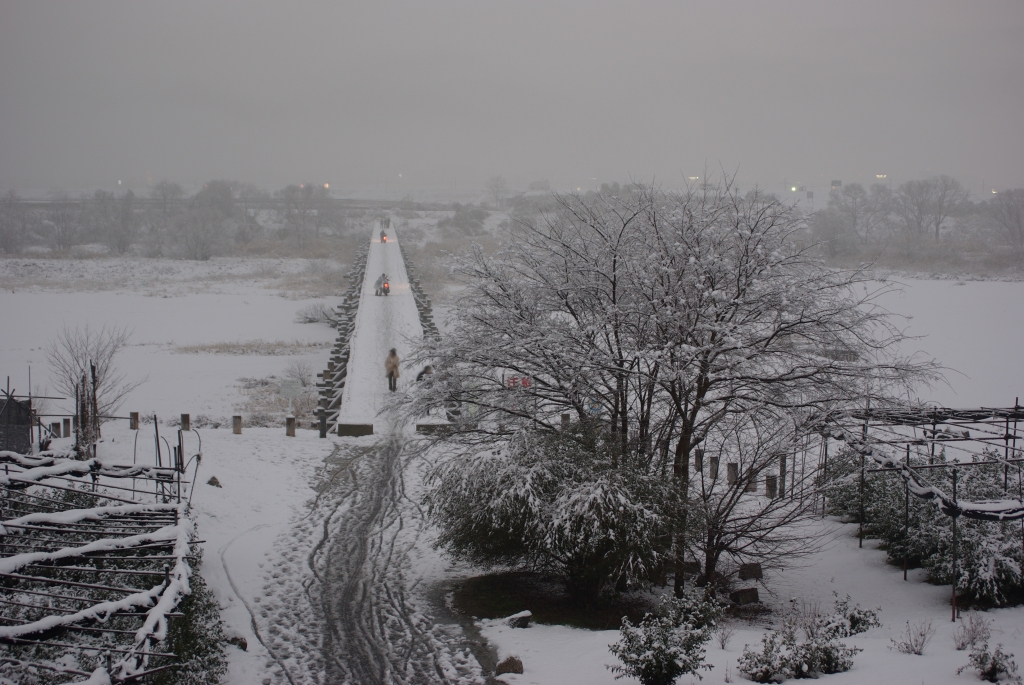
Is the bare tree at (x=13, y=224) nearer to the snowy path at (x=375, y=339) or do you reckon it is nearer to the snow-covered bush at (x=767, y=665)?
the snowy path at (x=375, y=339)

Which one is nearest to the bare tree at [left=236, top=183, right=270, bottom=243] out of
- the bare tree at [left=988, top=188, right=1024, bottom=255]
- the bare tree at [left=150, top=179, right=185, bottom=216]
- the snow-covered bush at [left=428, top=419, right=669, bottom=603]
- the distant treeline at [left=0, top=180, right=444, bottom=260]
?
the distant treeline at [left=0, top=180, right=444, bottom=260]

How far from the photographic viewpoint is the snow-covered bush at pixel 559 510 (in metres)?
8.38

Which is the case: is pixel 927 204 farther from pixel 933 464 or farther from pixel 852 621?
pixel 852 621

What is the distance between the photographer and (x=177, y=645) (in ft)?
22.2

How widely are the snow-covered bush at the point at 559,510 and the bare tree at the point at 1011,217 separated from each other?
44.2 metres

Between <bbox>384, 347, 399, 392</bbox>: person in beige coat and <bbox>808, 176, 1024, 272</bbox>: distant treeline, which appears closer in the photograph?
A: <bbox>384, 347, 399, 392</bbox>: person in beige coat

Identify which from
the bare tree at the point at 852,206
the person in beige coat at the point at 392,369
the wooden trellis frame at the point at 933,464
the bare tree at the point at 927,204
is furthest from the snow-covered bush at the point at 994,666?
the bare tree at the point at 927,204

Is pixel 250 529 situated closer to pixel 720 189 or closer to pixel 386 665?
pixel 386 665

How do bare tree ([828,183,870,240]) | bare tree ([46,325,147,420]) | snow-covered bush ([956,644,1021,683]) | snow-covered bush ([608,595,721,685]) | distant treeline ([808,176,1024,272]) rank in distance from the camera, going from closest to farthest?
snow-covered bush ([956,644,1021,683])
snow-covered bush ([608,595,721,685])
bare tree ([46,325,147,420])
distant treeline ([808,176,1024,272])
bare tree ([828,183,870,240])

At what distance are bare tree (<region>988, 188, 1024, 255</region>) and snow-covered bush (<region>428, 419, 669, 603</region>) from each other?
44.2 metres

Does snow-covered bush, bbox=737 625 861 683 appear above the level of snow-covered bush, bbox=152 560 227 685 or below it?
above

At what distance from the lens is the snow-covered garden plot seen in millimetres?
5219

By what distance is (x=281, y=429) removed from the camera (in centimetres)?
1769

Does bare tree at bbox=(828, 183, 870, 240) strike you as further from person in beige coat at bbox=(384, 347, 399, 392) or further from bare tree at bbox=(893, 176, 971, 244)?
person in beige coat at bbox=(384, 347, 399, 392)
